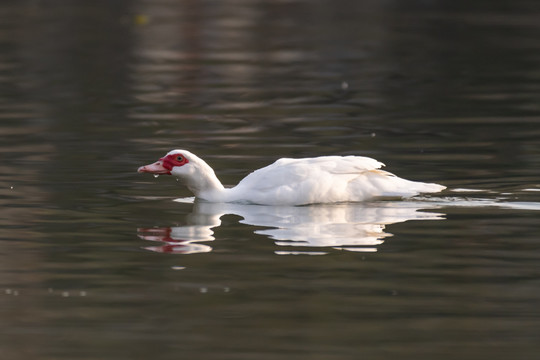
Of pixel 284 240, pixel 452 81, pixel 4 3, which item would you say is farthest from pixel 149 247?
pixel 4 3

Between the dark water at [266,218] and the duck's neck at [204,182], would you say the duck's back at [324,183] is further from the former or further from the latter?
the duck's neck at [204,182]

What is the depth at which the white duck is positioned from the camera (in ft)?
43.5

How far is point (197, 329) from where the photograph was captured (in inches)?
348

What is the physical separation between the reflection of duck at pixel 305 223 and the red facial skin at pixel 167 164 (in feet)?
1.65

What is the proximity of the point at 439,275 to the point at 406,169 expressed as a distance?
527 centimetres

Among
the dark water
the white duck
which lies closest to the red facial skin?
the white duck

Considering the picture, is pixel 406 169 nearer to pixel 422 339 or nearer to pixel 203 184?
pixel 203 184

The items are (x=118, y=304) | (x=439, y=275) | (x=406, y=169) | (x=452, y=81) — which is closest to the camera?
(x=118, y=304)

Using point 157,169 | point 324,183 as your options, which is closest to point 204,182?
point 157,169

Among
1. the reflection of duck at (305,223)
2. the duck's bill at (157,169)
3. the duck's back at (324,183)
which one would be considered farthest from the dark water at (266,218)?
the duck's bill at (157,169)

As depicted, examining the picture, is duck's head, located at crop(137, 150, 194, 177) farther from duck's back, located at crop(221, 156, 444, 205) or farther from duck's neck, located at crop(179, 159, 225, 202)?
duck's back, located at crop(221, 156, 444, 205)

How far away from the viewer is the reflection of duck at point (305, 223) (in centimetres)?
1173

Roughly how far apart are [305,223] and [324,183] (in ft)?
2.63

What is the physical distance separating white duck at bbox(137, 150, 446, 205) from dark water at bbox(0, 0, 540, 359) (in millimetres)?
176
